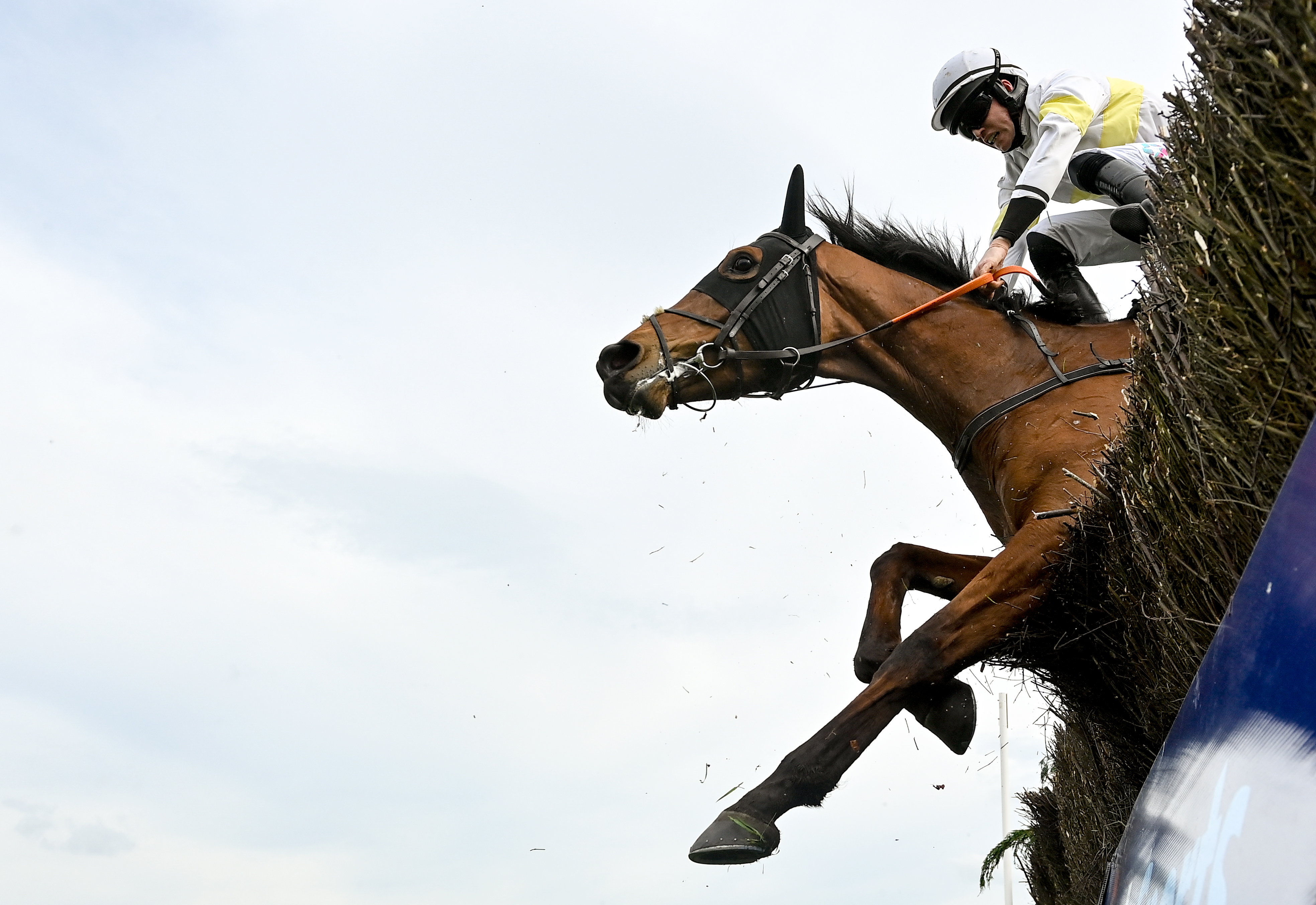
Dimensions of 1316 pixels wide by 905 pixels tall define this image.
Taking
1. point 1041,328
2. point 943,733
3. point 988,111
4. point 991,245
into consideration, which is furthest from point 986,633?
point 988,111

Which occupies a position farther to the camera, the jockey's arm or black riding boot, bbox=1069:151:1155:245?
the jockey's arm

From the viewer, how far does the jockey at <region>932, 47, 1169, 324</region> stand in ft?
14.0

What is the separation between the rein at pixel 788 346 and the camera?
13.7ft

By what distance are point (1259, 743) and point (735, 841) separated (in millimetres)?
1657

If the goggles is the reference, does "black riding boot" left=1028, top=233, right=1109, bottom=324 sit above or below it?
below

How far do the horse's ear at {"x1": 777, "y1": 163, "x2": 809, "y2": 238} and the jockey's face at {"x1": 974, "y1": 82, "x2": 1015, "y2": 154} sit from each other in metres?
0.81

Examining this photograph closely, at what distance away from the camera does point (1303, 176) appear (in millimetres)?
1981

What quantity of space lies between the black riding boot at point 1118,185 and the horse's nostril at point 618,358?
5.76 feet

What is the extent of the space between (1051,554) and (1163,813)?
92 centimetres

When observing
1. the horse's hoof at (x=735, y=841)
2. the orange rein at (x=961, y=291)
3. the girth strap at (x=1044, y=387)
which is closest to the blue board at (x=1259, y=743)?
the horse's hoof at (x=735, y=841)

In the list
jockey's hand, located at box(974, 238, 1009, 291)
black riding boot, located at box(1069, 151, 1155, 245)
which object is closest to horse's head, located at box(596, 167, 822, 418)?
jockey's hand, located at box(974, 238, 1009, 291)

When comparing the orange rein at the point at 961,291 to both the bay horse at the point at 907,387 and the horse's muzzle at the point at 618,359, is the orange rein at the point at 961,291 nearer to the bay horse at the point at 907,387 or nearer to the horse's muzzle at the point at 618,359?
the bay horse at the point at 907,387

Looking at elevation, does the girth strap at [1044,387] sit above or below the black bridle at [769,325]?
below

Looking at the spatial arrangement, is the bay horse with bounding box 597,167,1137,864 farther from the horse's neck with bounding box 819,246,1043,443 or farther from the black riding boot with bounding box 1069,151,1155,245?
the black riding boot with bounding box 1069,151,1155,245
